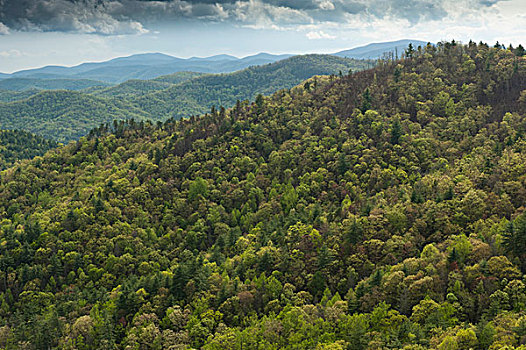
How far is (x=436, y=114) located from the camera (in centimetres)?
14238

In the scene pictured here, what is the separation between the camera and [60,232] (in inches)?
4360

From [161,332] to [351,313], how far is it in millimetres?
33670

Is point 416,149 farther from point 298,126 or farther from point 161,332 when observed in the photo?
point 161,332

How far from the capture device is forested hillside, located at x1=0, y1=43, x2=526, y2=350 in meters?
61.9

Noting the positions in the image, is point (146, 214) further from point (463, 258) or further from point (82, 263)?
point (463, 258)

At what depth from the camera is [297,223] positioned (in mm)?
97125

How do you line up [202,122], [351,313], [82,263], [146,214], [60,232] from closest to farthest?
[351,313] < [82,263] < [60,232] < [146,214] < [202,122]

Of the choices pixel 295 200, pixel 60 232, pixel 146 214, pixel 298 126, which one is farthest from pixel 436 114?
pixel 60 232

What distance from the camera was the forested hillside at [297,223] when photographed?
61938 mm

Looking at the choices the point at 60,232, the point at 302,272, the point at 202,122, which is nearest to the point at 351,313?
the point at 302,272

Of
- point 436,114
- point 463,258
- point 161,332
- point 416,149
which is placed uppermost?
point 436,114

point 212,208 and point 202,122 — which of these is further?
point 202,122

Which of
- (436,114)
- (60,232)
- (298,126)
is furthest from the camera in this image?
(298,126)

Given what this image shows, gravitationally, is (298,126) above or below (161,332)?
above
